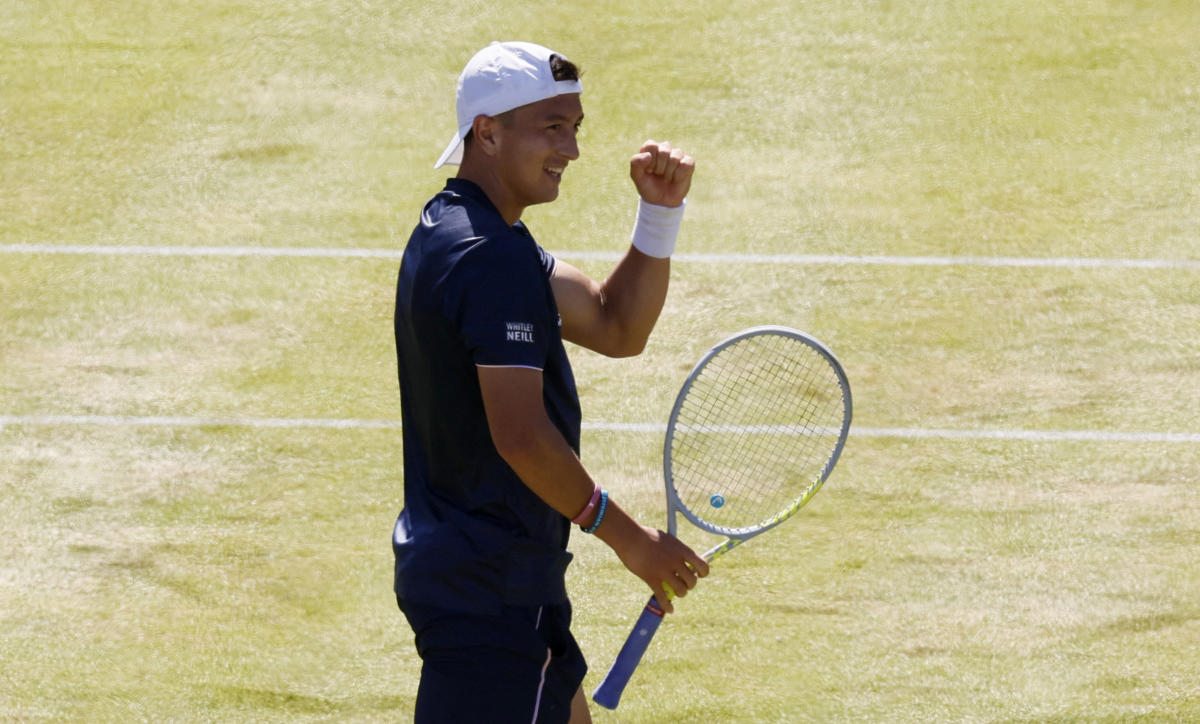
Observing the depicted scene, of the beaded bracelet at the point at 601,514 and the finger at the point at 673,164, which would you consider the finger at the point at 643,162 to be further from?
the beaded bracelet at the point at 601,514

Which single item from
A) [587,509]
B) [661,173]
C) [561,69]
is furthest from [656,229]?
[587,509]

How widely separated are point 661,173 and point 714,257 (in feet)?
14.4

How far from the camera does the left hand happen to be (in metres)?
3.69

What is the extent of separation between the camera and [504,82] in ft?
11.2

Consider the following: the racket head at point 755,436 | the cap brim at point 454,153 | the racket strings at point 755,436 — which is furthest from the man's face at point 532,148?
the racket strings at point 755,436

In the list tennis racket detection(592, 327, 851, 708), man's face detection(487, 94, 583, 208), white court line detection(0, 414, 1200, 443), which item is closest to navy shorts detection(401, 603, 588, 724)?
man's face detection(487, 94, 583, 208)

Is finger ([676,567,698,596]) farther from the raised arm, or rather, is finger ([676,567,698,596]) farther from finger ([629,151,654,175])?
finger ([629,151,654,175])

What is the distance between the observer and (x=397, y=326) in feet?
11.1

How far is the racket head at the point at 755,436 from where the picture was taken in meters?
6.25

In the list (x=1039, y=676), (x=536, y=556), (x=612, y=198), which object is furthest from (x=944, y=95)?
(x=536, y=556)

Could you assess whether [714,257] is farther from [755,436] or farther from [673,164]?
[673,164]

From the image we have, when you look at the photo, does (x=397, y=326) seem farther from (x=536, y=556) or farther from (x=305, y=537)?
(x=305, y=537)

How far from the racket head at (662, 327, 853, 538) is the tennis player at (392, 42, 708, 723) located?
8.28 ft

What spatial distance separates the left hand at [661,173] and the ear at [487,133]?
0.38 m
